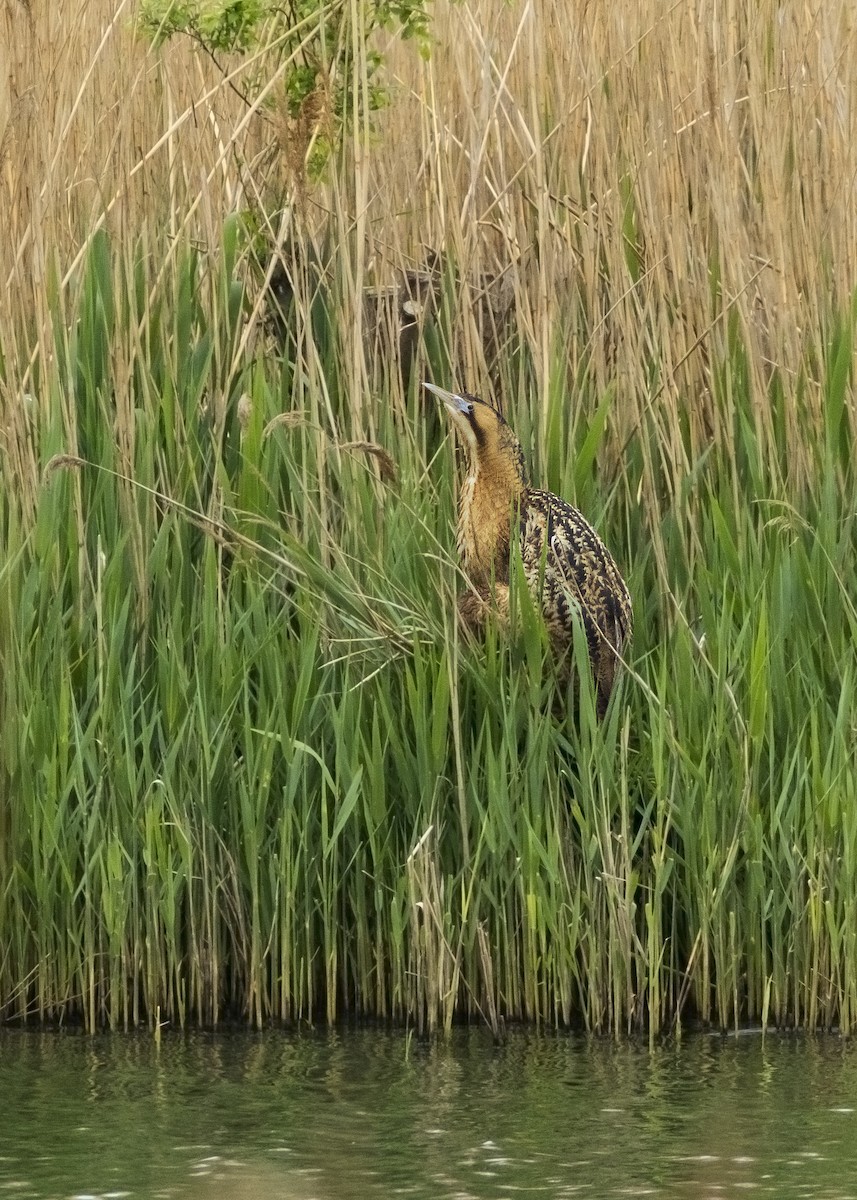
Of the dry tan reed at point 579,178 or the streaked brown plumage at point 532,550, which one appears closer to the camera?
the streaked brown plumage at point 532,550

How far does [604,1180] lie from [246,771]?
4.97 ft

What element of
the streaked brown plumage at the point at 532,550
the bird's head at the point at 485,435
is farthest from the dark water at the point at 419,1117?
the bird's head at the point at 485,435

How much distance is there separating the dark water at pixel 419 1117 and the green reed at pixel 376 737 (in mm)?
177

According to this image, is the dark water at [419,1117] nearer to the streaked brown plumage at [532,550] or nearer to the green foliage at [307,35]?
the streaked brown plumage at [532,550]

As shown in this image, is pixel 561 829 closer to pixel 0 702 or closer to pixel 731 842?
pixel 731 842

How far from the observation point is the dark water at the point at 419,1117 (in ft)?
12.7

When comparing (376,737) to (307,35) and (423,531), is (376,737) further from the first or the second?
(307,35)

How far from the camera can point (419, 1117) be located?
4301mm

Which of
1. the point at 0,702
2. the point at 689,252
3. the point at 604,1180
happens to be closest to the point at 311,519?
the point at 0,702

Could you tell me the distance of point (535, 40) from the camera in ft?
18.4

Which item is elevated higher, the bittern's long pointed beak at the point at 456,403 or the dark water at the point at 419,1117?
the bittern's long pointed beak at the point at 456,403

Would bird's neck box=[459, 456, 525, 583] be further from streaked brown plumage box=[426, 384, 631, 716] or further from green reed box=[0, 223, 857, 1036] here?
green reed box=[0, 223, 857, 1036]

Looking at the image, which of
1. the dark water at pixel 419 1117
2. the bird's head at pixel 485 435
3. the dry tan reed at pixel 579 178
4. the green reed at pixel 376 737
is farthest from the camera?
the dry tan reed at pixel 579 178

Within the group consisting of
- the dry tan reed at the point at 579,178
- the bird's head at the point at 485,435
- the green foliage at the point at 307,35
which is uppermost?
the green foliage at the point at 307,35
